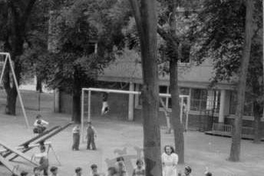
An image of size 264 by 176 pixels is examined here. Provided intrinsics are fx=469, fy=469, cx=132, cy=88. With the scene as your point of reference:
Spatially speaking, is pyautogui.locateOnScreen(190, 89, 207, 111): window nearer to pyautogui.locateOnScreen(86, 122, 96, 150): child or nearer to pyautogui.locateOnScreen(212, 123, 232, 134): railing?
pyautogui.locateOnScreen(212, 123, 232, 134): railing

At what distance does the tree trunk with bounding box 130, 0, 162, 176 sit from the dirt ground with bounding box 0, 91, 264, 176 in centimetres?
565

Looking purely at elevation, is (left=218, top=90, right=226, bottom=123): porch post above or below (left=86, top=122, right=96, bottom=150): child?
above

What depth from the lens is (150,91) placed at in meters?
7.85

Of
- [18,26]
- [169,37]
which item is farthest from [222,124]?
[18,26]

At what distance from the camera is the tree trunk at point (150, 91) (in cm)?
761

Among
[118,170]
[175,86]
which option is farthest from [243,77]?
[118,170]

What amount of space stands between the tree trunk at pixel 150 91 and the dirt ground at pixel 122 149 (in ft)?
18.5

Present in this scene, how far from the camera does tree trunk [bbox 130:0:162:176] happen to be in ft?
25.0

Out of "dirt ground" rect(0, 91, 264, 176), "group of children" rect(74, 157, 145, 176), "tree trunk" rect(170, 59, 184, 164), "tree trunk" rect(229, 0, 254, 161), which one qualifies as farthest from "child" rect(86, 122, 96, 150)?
"group of children" rect(74, 157, 145, 176)

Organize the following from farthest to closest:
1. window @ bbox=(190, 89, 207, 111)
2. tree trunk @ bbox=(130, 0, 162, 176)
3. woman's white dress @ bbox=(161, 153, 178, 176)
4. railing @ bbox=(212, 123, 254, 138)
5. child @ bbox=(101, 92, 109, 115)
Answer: window @ bbox=(190, 89, 207, 111) < child @ bbox=(101, 92, 109, 115) < railing @ bbox=(212, 123, 254, 138) < woman's white dress @ bbox=(161, 153, 178, 176) < tree trunk @ bbox=(130, 0, 162, 176)

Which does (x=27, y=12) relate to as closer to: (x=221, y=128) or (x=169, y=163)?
(x=221, y=128)

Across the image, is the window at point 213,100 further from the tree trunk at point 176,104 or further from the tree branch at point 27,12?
the tree branch at point 27,12

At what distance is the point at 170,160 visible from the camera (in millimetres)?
11516

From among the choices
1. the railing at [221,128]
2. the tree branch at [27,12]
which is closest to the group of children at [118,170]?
the railing at [221,128]
